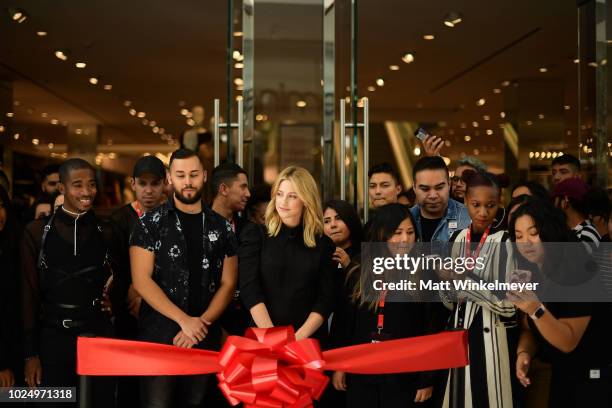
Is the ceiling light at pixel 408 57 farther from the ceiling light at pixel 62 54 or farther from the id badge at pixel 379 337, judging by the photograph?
the id badge at pixel 379 337

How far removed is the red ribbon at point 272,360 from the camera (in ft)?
9.27

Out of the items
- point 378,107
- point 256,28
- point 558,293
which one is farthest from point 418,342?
point 378,107

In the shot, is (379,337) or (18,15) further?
(18,15)

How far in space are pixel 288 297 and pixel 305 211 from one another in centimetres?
39

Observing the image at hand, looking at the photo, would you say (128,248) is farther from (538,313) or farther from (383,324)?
(538,313)

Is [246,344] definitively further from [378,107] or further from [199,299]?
[378,107]

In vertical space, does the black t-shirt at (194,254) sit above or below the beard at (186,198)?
below

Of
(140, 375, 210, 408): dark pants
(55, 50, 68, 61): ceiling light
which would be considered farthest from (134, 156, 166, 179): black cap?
(55, 50, 68, 61): ceiling light

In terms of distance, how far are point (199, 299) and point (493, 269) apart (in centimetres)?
129

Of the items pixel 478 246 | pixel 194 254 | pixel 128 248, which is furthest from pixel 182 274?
pixel 478 246

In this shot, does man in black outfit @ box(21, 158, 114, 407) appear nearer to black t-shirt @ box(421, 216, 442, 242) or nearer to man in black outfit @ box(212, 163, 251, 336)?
man in black outfit @ box(212, 163, 251, 336)

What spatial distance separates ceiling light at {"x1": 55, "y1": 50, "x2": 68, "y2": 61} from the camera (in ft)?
33.3

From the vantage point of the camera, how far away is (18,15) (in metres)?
8.23

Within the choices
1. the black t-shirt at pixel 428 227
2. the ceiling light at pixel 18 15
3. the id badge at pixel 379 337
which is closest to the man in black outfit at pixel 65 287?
the id badge at pixel 379 337
